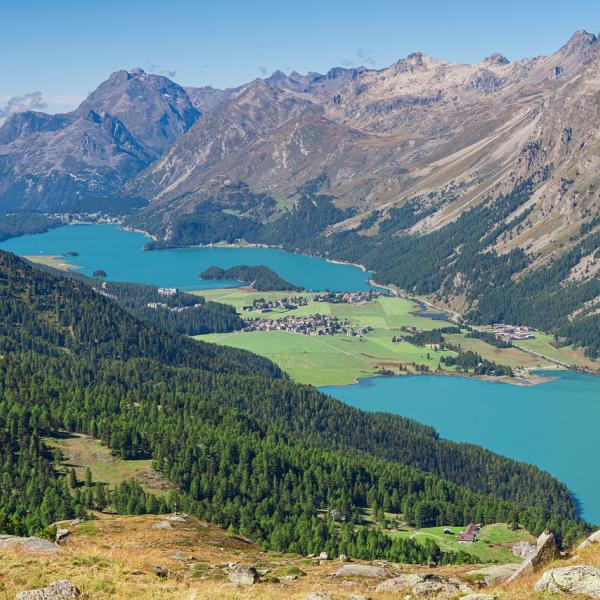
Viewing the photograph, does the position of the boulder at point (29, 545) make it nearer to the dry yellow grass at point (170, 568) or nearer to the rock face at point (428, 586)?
the dry yellow grass at point (170, 568)

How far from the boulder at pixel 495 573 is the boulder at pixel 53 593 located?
24349mm

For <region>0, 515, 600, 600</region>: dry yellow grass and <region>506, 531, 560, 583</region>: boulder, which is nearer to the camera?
<region>0, 515, 600, 600</region>: dry yellow grass

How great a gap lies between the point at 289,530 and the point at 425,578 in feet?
260

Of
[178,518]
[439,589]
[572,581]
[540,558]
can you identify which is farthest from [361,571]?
[178,518]

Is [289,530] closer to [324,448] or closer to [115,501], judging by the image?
[115,501]

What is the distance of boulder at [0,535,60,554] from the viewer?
58812mm

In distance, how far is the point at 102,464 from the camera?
146375 millimetres

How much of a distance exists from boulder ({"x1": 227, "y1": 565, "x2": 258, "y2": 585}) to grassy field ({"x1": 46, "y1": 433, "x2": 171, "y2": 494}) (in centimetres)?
8385

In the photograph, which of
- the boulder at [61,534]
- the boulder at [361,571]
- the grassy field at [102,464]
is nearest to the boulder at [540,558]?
the boulder at [361,571]

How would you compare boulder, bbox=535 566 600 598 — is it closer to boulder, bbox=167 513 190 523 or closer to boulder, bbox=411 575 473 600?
boulder, bbox=411 575 473 600

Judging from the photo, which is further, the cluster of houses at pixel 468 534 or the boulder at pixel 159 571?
the cluster of houses at pixel 468 534

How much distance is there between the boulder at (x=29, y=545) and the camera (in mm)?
58812

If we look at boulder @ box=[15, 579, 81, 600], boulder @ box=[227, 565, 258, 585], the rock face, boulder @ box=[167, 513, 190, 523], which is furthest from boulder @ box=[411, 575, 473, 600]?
boulder @ box=[167, 513, 190, 523]

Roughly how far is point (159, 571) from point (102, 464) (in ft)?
318
